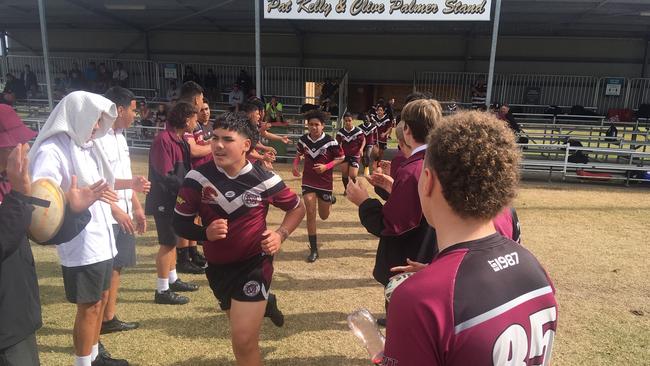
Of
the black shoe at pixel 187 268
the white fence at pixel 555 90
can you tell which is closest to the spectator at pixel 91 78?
the white fence at pixel 555 90

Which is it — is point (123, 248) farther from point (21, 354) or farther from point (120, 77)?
point (120, 77)

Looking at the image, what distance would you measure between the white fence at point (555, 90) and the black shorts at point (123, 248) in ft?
63.7

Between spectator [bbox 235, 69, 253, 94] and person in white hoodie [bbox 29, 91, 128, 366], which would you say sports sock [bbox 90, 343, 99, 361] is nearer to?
person in white hoodie [bbox 29, 91, 128, 366]

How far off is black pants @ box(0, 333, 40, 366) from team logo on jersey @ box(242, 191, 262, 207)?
1.37 m

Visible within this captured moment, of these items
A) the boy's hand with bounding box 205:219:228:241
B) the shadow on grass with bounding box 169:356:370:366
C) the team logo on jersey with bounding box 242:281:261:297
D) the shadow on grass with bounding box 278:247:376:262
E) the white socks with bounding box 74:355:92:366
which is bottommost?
the shadow on grass with bounding box 278:247:376:262

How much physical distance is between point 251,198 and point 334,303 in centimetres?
207

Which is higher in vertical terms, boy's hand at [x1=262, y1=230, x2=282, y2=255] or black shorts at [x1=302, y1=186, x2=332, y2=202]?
boy's hand at [x1=262, y1=230, x2=282, y2=255]

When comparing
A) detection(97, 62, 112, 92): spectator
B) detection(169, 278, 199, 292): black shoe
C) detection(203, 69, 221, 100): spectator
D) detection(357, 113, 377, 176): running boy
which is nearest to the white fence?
detection(203, 69, 221, 100): spectator

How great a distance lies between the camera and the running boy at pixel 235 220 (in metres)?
2.86

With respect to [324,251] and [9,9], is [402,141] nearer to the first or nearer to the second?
[324,251]

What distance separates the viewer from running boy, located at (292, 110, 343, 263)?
584 centimetres

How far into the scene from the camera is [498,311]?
1129mm

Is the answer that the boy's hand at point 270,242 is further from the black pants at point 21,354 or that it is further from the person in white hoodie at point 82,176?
the black pants at point 21,354

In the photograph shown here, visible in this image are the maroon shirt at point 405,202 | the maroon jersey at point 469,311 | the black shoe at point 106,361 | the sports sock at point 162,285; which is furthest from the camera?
the sports sock at point 162,285
